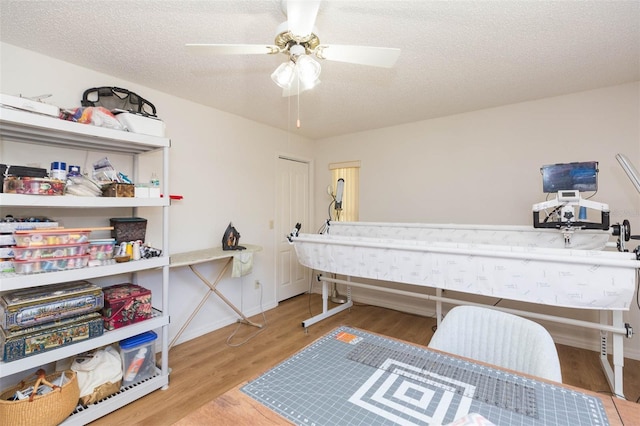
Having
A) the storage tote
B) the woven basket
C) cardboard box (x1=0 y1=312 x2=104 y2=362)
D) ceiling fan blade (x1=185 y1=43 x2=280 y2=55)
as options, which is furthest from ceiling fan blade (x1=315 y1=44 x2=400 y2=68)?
the woven basket

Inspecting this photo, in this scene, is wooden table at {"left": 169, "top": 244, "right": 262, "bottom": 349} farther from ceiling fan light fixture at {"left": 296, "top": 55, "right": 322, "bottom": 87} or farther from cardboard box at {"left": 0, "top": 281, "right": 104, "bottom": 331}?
ceiling fan light fixture at {"left": 296, "top": 55, "right": 322, "bottom": 87}

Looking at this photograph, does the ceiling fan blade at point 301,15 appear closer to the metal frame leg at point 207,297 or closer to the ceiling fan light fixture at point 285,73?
the ceiling fan light fixture at point 285,73

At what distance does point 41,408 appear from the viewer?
5.09 feet

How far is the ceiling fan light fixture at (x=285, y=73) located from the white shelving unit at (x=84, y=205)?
108 centimetres

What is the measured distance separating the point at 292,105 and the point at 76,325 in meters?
2.54

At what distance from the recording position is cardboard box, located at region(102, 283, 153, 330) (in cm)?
194

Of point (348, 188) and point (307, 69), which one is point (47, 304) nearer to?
point (307, 69)

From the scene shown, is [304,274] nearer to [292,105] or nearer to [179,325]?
[179,325]

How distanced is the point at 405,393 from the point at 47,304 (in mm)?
1990

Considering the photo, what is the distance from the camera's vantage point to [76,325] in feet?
5.74

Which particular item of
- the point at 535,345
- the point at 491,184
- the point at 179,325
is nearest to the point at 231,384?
the point at 179,325

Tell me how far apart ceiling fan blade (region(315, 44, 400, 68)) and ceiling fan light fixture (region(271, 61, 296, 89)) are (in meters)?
0.15

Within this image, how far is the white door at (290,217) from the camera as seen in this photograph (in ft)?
13.1

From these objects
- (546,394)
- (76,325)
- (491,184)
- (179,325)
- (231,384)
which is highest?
(491,184)
